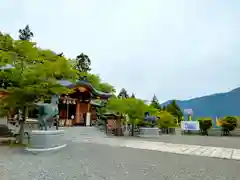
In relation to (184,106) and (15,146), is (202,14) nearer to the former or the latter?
(15,146)

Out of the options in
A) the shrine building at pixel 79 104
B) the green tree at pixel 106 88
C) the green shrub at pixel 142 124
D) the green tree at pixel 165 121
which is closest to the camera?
the green shrub at pixel 142 124

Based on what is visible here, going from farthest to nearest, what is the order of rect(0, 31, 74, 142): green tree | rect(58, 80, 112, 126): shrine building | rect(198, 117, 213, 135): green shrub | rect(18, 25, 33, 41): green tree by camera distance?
rect(18, 25, 33, 41): green tree
rect(58, 80, 112, 126): shrine building
rect(198, 117, 213, 135): green shrub
rect(0, 31, 74, 142): green tree

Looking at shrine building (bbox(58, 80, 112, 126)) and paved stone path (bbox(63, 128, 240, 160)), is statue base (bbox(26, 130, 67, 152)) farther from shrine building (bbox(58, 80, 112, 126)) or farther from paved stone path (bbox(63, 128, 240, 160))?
shrine building (bbox(58, 80, 112, 126))

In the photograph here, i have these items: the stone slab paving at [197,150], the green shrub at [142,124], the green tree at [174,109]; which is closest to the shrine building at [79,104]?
the green shrub at [142,124]

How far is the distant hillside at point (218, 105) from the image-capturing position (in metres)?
25.8

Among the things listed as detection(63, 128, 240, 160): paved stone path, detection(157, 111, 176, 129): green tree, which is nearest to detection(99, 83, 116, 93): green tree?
detection(157, 111, 176, 129): green tree

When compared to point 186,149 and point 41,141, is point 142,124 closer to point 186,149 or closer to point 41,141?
point 186,149

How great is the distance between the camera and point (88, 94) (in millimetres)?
20125

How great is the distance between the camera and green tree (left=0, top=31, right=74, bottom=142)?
8125mm

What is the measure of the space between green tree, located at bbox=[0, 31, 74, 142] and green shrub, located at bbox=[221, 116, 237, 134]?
43.3 ft

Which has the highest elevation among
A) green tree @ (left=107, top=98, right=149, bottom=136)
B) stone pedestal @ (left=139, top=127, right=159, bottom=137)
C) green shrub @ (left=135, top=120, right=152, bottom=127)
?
green tree @ (left=107, top=98, right=149, bottom=136)

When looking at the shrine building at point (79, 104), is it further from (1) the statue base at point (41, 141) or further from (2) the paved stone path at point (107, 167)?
(2) the paved stone path at point (107, 167)

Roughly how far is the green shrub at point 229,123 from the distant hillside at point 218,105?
25.3 ft

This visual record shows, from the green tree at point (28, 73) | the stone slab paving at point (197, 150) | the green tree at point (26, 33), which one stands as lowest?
the stone slab paving at point (197, 150)
